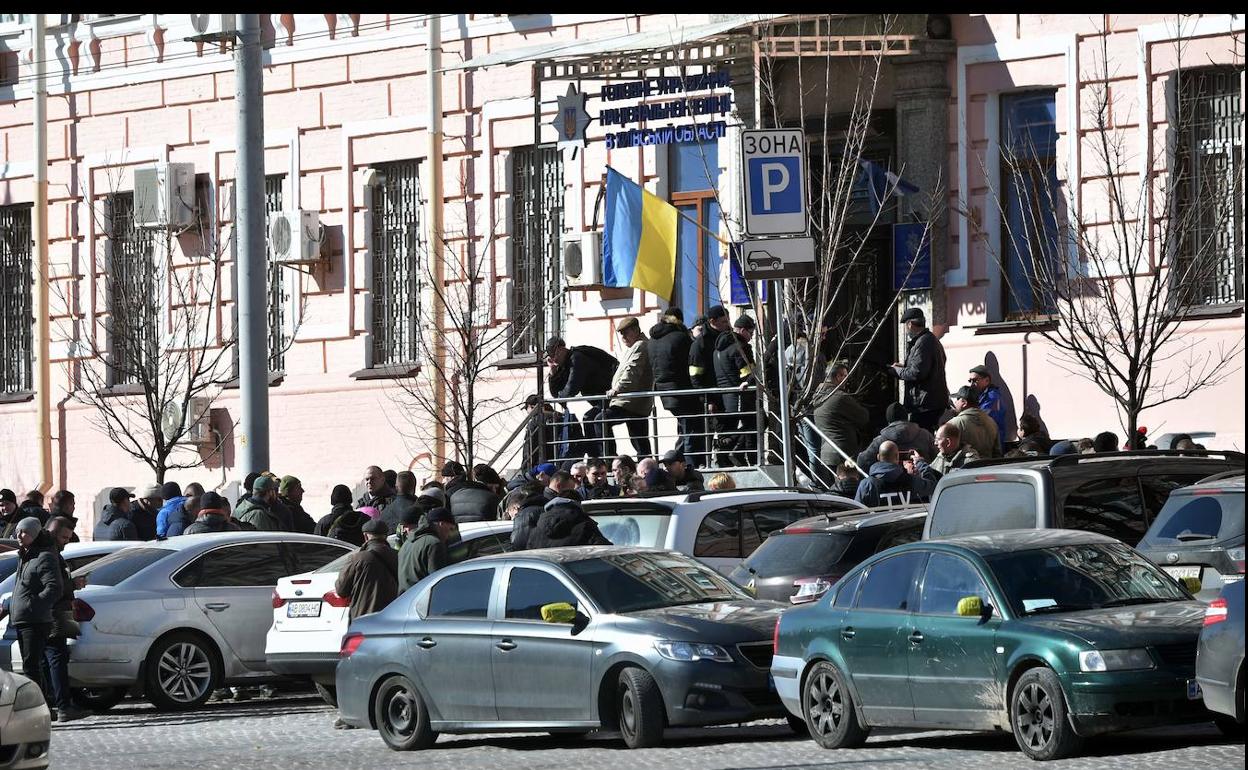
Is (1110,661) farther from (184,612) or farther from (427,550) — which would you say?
(184,612)

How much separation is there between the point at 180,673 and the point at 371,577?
7.44 ft

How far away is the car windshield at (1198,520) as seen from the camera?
40.0 ft

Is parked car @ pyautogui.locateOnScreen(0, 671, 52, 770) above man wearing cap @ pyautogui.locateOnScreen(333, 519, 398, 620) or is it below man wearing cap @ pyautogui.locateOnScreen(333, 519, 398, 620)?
below

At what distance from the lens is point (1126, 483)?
13.6 m

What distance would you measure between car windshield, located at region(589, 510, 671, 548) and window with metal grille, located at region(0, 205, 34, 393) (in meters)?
17.7

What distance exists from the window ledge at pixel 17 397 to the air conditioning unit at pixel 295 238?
5.60 m

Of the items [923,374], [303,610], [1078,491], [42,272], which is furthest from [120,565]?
[42,272]

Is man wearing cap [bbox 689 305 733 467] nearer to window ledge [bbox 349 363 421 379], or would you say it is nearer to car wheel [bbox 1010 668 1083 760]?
window ledge [bbox 349 363 421 379]

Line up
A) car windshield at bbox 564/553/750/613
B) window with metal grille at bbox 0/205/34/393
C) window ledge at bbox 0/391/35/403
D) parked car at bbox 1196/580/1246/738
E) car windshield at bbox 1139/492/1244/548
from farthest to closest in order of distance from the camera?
window with metal grille at bbox 0/205/34/393
window ledge at bbox 0/391/35/403
car windshield at bbox 564/553/750/613
car windshield at bbox 1139/492/1244/548
parked car at bbox 1196/580/1246/738

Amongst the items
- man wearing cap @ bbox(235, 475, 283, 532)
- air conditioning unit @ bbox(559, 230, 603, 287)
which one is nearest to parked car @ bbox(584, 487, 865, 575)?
man wearing cap @ bbox(235, 475, 283, 532)

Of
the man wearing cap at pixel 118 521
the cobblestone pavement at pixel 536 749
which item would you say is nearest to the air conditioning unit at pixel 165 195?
the man wearing cap at pixel 118 521

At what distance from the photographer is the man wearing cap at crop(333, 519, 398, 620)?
656 inches

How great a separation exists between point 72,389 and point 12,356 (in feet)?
5.11

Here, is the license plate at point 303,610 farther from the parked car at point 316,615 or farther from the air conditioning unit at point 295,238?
the air conditioning unit at point 295,238
